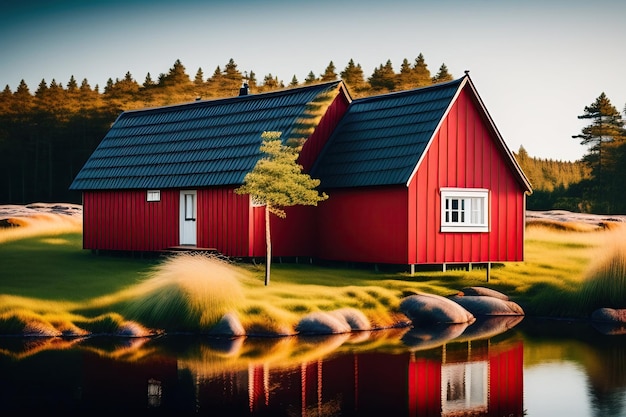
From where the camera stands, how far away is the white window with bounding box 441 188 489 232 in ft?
88.5

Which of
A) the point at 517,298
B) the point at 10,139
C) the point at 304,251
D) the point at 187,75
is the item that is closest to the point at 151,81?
the point at 187,75

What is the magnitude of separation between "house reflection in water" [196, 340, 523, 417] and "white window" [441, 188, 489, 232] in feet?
34.2

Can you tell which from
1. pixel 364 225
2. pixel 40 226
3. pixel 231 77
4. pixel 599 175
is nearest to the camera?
pixel 364 225

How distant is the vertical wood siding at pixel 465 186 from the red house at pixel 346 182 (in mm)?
36

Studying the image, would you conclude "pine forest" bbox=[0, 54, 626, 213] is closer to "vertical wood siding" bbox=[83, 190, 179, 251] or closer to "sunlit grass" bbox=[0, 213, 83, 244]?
"sunlit grass" bbox=[0, 213, 83, 244]

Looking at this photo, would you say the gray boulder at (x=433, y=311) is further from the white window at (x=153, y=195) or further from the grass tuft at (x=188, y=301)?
the white window at (x=153, y=195)

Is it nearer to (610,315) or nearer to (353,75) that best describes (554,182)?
(353,75)

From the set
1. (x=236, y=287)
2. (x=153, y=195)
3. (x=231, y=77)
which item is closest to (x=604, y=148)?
(x=231, y=77)

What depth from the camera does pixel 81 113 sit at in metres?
72.8

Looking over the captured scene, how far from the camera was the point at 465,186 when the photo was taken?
27422 mm

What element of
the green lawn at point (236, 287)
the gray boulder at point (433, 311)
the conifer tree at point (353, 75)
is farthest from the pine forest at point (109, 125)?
the gray boulder at point (433, 311)

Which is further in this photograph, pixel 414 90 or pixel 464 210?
pixel 414 90

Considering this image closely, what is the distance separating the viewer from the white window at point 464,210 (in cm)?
2698

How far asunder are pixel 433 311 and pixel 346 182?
25.6 ft
